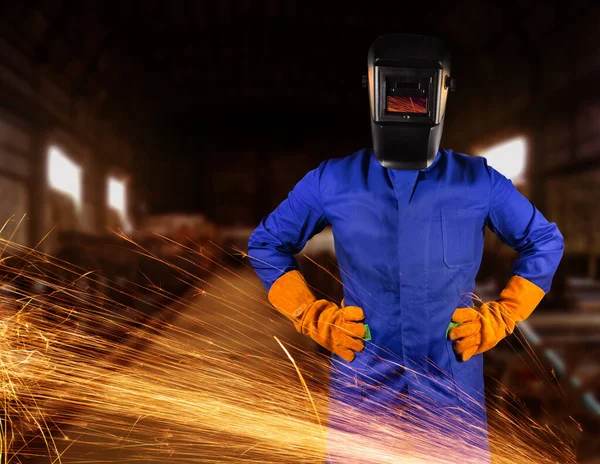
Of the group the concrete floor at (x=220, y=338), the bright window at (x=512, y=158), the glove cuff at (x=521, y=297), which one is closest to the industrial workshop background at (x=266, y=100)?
the bright window at (x=512, y=158)

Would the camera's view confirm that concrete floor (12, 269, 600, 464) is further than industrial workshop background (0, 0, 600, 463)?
No

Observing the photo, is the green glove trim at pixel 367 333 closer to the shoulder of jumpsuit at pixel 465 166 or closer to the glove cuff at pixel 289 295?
the glove cuff at pixel 289 295

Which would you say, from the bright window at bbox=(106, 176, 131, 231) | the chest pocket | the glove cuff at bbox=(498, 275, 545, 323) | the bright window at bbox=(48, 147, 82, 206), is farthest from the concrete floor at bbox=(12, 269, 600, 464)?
the bright window at bbox=(106, 176, 131, 231)

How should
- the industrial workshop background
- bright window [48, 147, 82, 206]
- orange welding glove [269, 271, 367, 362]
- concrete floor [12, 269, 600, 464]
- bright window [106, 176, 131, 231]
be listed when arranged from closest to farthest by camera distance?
orange welding glove [269, 271, 367, 362]
concrete floor [12, 269, 600, 464]
the industrial workshop background
bright window [48, 147, 82, 206]
bright window [106, 176, 131, 231]

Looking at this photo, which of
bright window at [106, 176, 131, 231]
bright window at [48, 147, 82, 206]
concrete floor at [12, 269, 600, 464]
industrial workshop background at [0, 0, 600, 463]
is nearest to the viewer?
concrete floor at [12, 269, 600, 464]

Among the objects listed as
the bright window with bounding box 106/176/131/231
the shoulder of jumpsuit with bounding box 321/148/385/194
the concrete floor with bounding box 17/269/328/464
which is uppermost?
the shoulder of jumpsuit with bounding box 321/148/385/194

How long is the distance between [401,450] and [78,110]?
1096 centimetres

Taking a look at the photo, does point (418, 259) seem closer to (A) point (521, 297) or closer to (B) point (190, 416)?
(A) point (521, 297)

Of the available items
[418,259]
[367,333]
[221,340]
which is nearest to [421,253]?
[418,259]

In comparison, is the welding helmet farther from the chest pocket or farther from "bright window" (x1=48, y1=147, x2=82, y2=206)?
"bright window" (x1=48, y1=147, x2=82, y2=206)

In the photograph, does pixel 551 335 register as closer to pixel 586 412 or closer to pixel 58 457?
pixel 586 412

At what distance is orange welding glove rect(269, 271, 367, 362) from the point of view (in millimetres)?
1333

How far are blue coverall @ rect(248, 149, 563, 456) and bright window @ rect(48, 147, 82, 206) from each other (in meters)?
8.83

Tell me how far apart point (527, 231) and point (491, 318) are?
230mm
